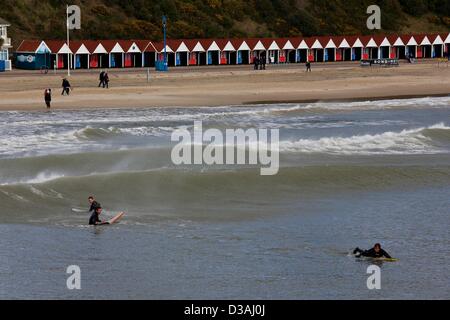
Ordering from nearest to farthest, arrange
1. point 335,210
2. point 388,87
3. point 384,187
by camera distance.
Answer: point 335,210 < point 384,187 < point 388,87

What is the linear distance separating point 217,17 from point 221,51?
465 inches

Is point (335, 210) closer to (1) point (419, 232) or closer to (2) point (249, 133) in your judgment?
(1) point (419, 232)

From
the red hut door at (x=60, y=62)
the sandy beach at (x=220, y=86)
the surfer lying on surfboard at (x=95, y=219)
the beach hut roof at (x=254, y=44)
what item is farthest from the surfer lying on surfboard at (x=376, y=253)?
the beach hut roof at (x=254, y=44)

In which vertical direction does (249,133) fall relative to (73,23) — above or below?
below

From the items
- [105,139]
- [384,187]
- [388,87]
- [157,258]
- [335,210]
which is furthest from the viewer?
[388,87]

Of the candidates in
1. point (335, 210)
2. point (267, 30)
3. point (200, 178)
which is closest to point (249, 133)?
point (200, 178)

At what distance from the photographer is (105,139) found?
43000mm

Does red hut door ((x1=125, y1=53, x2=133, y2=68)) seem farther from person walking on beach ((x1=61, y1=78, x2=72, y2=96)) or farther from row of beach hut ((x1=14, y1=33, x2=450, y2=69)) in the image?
person walking on beach ((x1=61, y1=78, x2=72, y2=96))

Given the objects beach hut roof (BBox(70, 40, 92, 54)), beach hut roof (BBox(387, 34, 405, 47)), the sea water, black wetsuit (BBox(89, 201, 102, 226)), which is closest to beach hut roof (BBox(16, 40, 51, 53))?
beach hut roof (BBox(70, 40, 92, 54))

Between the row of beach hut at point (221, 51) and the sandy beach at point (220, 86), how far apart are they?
313 cm

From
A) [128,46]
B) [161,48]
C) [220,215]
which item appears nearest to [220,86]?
[128,46]

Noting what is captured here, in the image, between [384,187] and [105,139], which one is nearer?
[384,187]

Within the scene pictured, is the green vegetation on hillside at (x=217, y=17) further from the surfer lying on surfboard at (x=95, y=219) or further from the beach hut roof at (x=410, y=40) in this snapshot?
the surfer lying on surfboard at (x=95, y=219)

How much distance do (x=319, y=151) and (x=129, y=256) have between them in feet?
57.1
